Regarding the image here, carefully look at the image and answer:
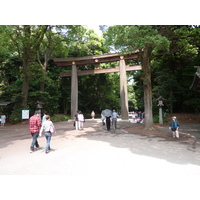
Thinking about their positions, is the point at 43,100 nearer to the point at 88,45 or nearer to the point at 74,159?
the point at 88,45

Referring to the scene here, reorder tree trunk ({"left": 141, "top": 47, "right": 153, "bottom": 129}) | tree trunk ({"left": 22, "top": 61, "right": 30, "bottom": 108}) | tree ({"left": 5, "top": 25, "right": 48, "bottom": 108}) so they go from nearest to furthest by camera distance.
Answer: tree trunk ({"left": 141, "top": 47, "right": 153, "bottom": 129}), tree ({"left": 5, "top": 25, "right": 48, "bottom": 108}), tree trunk ({"left": 22, "top": 61, "right": 30, "bottom": 108})

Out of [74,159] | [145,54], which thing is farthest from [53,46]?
[74,159]

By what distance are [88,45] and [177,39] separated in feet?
44.4

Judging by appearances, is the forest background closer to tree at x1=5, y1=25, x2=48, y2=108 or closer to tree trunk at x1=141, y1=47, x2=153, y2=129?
tree at x1=5, y1=25, x2=48, y2=108

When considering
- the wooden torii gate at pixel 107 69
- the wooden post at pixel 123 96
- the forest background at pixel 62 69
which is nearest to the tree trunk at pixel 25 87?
the forest background at pixel 62 69

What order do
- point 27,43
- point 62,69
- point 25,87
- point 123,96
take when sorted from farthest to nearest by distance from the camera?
1. point 62,69
2. point 25,87
3. point 123,96
4. point 27,43

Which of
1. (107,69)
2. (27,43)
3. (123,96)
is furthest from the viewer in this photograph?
(107,69)

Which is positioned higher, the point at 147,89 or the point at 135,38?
the point at 135,38

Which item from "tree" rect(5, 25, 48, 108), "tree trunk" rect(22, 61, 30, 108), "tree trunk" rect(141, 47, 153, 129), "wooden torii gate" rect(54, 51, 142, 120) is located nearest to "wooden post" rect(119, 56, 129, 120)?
"wooden torii gate" rect(54, 51, 142, 120)

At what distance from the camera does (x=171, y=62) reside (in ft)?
63.0

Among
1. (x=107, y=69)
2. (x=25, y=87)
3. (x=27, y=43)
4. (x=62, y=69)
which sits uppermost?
(x=27, y=43)

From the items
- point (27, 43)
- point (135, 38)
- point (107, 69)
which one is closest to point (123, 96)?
point (107, 69)

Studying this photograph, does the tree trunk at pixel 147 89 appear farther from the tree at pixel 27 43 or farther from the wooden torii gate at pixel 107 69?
the tree at pixel 27 43

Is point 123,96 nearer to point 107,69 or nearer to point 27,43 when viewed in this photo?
point 107,69
